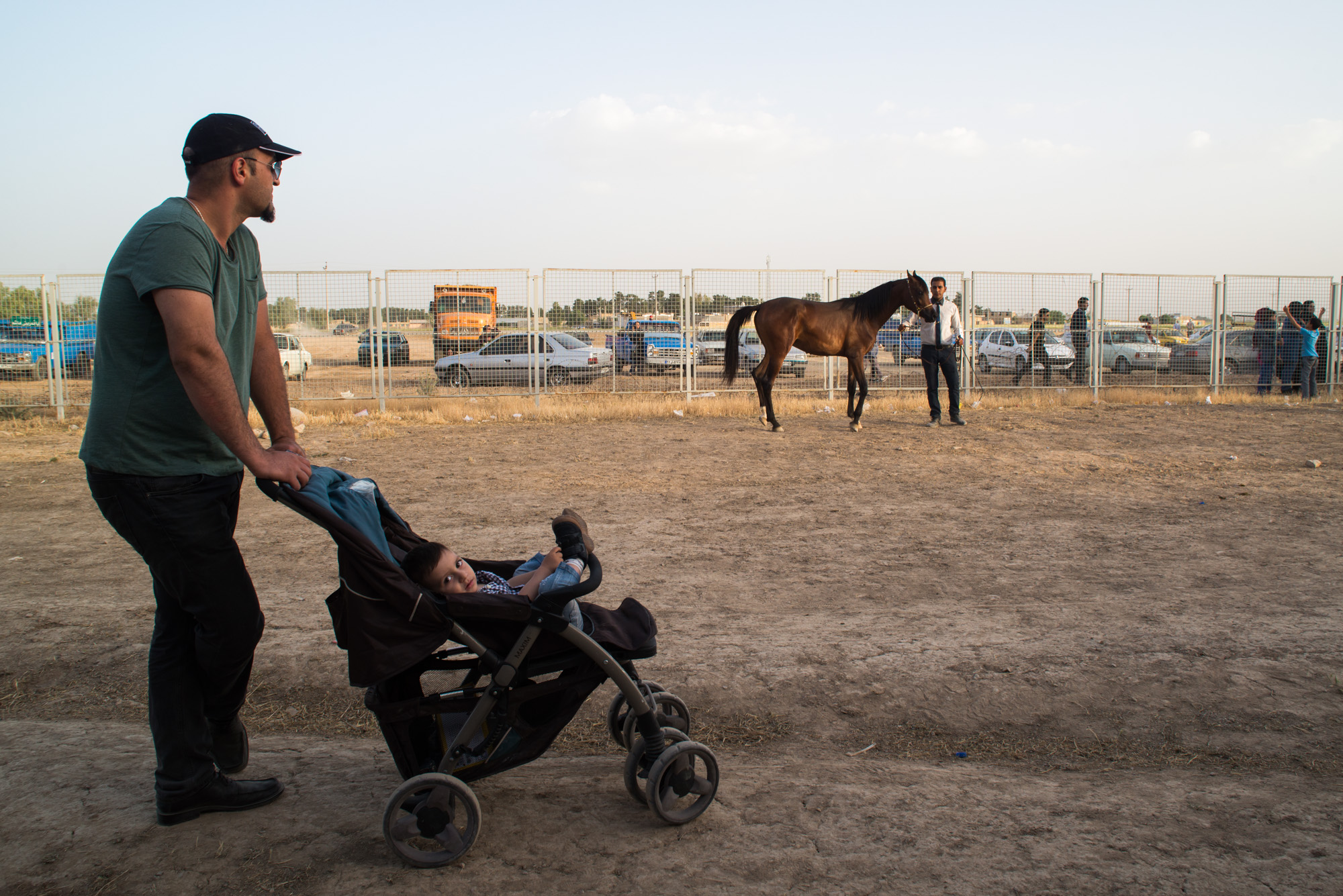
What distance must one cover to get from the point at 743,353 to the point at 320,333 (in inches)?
360

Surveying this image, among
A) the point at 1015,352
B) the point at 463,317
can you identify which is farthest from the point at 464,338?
the point at 1015,352

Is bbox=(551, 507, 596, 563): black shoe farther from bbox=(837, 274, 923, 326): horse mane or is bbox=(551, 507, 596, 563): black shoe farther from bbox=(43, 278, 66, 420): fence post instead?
bbox=(43, 278, 66, 420): fence post

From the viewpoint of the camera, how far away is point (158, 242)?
2.55m

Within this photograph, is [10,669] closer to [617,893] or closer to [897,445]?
[617,893]

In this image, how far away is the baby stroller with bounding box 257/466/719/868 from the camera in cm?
261

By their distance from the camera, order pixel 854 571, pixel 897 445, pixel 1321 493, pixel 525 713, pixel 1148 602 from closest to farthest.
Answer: pixel 525 713 < pixel 1148 602 < pixel 854 571 < pixel 1321 493 < pixel 897 445

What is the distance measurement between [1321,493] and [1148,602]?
4.55 m

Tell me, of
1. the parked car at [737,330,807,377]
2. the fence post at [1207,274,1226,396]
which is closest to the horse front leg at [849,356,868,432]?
the parked car at [737,330,807,377]

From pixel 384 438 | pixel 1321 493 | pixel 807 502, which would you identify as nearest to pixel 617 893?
pixel 807 502

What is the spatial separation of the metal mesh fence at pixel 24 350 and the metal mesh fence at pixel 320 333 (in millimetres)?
4111

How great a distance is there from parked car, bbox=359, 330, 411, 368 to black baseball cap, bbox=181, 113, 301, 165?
13.7m

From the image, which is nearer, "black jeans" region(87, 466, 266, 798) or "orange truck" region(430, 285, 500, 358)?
"black jeans" region(87, 466, 266, 798)

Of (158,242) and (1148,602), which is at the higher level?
(158,242)

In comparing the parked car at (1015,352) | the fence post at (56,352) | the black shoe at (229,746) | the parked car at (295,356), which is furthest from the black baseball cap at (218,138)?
the parked car at (1015,352)
